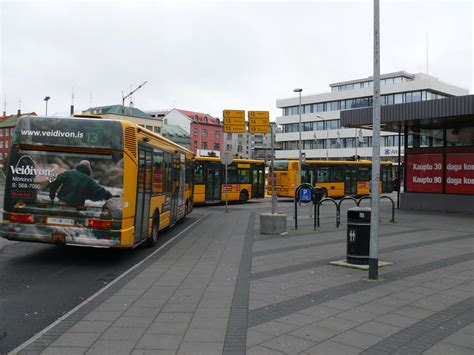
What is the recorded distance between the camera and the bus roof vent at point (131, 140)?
8.90m

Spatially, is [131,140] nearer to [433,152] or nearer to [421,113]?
[421,113]

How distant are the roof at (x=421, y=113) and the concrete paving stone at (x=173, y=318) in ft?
51.2

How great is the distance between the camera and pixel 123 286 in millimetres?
7242

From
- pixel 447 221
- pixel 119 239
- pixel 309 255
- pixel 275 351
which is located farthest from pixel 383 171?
pixel 275 351

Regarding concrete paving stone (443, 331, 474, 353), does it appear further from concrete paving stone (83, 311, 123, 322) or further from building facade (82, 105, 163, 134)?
building facade (82, 105, 163, 134)

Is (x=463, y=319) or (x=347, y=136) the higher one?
(x=347, y=136)

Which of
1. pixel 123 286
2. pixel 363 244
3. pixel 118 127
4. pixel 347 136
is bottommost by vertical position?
pixel 123 286

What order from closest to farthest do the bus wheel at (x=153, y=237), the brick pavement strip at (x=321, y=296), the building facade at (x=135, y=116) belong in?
the brick pavement strip at (x=321, y=296) < the bus wheel at (x=153, y=237) < the building facade at (x=135, y=116)

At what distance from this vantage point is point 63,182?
28.8ft

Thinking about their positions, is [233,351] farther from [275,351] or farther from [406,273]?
[406,273]

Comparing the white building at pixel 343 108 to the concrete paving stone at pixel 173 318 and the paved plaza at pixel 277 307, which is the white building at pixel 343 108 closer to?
the paved plaza at pixel 277 307

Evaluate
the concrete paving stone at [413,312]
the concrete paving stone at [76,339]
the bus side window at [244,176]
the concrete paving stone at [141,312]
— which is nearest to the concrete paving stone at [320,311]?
the concrete paving stone at [413,312]

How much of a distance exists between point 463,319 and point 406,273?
249 cm

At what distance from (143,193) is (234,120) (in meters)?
11.6
